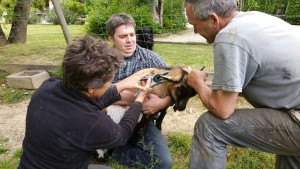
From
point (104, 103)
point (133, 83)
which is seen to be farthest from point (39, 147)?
point (133, 83)

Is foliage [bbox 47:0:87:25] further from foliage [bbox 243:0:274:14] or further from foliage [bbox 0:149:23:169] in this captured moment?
foliage [bbox 0:149:23:169]

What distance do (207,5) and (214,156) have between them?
1161 millimetres

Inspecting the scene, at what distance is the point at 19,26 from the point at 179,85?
8.79 m

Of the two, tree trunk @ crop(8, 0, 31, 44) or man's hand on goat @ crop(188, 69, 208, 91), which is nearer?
man's hand on goat @ crop(188, 69, 208, 91)

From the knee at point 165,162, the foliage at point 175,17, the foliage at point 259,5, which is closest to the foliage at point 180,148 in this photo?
the knee at point 165,162

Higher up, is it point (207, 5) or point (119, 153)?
point (207, 5)

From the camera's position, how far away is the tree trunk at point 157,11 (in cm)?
1202

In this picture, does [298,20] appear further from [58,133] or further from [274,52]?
[58,133]

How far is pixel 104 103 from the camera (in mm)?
2996

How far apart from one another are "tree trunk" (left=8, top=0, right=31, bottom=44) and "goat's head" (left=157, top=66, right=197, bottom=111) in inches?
298

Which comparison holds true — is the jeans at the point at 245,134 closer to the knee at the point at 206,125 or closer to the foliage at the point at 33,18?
the knee at the point at 206,125

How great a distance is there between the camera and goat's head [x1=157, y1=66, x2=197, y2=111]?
3.26m

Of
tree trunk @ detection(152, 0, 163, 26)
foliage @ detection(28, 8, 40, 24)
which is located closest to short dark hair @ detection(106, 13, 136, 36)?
tree trunk @ detection(152, 0, 163, 26)

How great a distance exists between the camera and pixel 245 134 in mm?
2643
